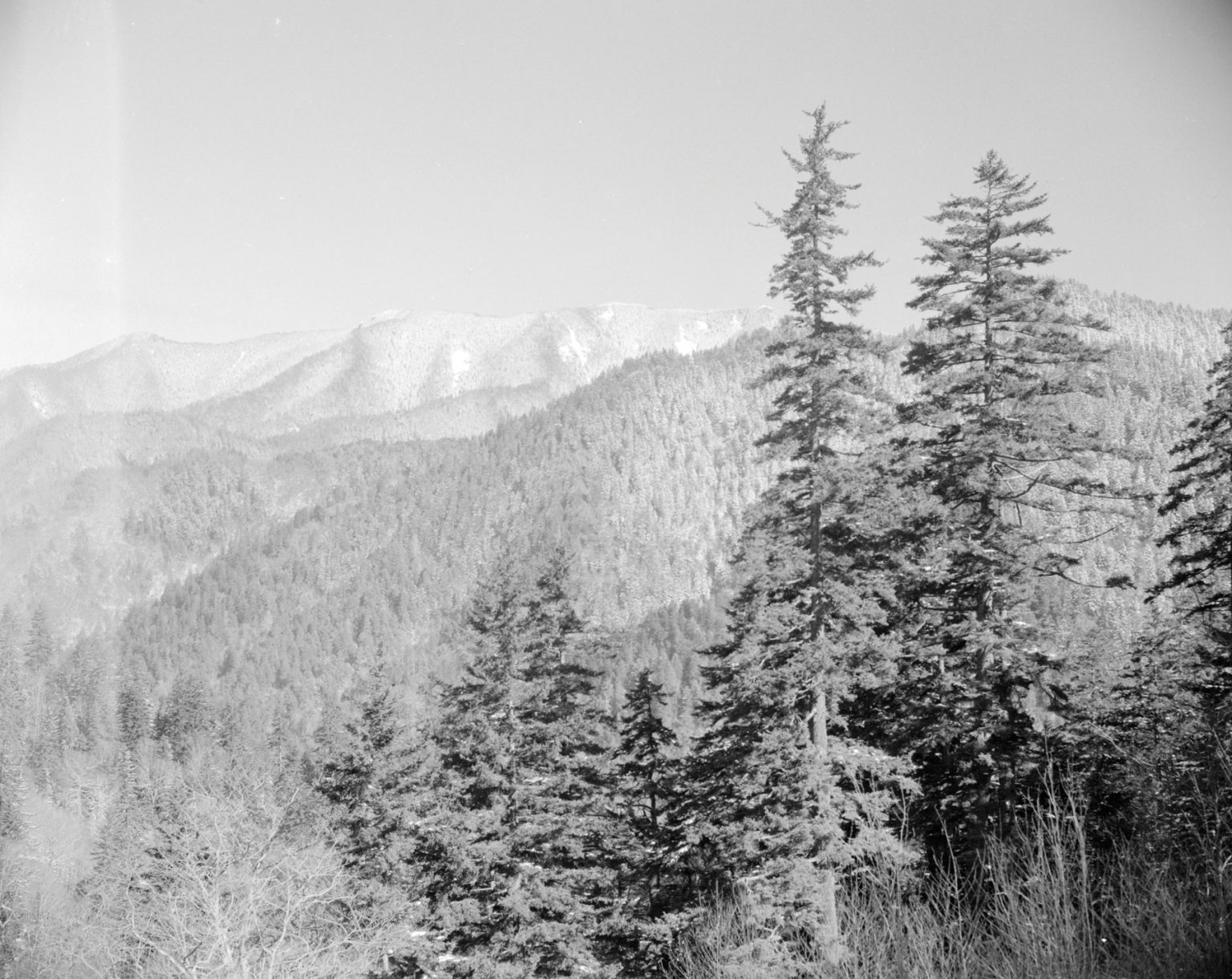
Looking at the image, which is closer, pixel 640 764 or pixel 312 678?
pixel 640 764

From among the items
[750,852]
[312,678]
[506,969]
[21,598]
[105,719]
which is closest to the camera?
[750,852]

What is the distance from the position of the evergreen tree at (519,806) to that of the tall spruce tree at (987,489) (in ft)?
25.6

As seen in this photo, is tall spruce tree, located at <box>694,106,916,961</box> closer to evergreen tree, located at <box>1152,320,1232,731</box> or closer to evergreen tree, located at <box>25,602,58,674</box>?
evergreen tree, located at <box>1152,320,1232,731</box>

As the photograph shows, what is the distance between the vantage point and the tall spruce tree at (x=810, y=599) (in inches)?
486

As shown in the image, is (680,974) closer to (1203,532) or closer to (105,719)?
(1203,532)

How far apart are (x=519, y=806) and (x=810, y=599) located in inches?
342

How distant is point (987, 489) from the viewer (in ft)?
43.0

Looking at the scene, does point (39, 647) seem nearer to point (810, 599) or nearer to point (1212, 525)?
point (810, 599)

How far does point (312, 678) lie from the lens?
161 m

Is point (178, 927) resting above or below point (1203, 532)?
below

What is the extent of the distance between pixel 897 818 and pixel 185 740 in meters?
88.7

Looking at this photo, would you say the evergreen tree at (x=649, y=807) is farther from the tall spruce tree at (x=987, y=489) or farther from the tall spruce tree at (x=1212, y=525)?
the tall spruce tree at (x=1212, y=525)

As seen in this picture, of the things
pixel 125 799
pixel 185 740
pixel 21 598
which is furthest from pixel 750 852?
pixel 21 598

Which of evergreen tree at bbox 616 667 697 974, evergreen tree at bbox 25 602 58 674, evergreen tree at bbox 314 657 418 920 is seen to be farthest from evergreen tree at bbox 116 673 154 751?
evergreen tree at bbox 616 667 697 974
